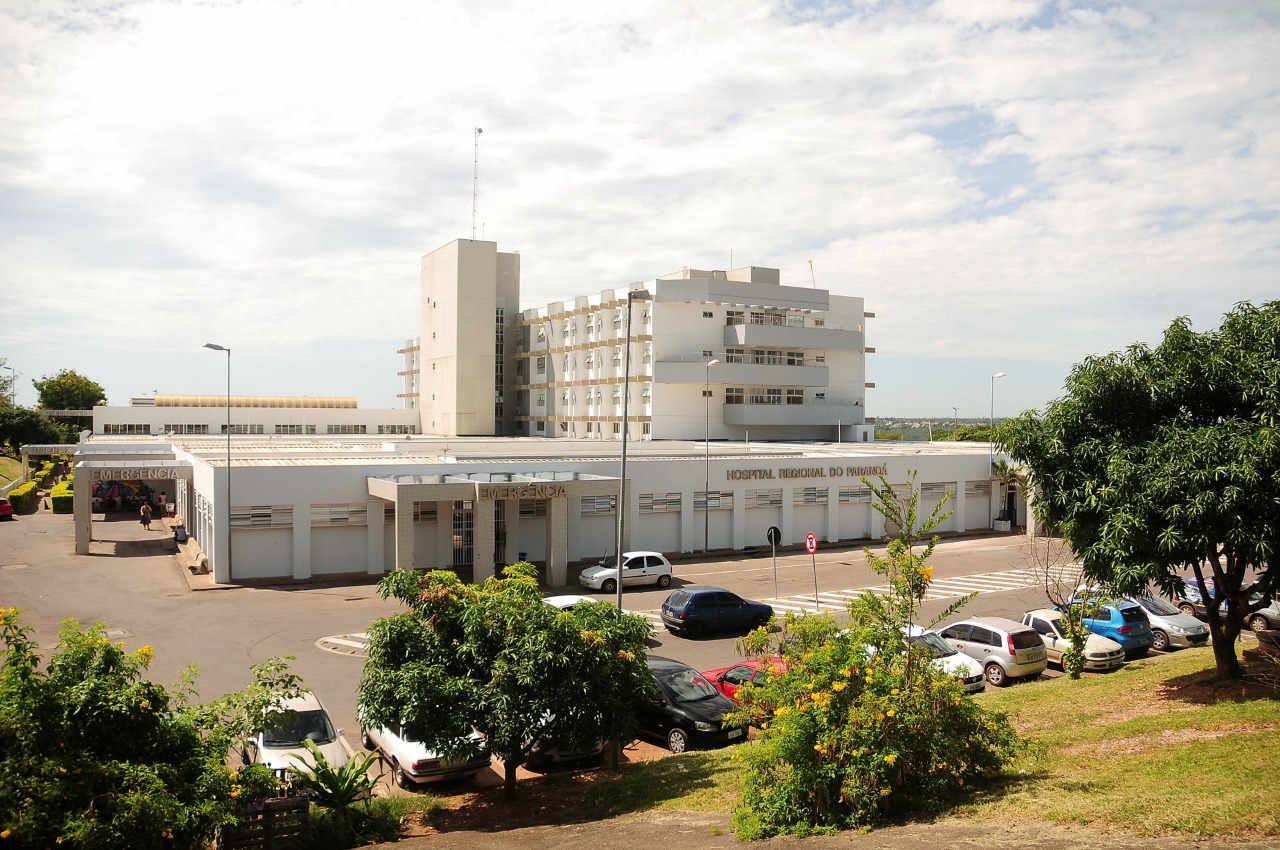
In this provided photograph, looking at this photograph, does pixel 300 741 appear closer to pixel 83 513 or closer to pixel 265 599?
pixel 265 599

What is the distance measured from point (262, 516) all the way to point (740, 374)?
36.7 metres

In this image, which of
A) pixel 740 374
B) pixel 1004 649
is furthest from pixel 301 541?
pixel 740 374

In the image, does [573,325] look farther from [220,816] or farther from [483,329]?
[220,816]

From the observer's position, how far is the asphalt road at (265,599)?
21.5 m

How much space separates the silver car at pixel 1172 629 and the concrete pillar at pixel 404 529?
22.4 meters

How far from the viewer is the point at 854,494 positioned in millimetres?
43812

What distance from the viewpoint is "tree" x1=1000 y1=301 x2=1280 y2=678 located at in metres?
13.0

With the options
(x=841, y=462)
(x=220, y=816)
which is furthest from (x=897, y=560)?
(x=841, y=462)

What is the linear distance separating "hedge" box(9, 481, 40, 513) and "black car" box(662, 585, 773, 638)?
47.2m

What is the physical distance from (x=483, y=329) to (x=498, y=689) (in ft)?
205

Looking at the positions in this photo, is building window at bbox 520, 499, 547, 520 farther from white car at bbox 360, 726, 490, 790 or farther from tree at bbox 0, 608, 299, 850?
tree at bbox 0, 608, 299, 850

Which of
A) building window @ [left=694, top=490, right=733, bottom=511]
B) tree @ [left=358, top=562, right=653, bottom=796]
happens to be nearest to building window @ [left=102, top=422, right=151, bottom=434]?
building window @ [left=694, top=490, right=733, bottom=511]

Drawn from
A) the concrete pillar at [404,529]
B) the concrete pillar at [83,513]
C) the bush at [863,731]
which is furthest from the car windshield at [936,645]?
the concrete pillar at [83,513]

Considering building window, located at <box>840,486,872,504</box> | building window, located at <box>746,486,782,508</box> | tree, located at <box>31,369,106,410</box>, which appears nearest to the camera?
building window, located at <box>746,486,782,508</box>
